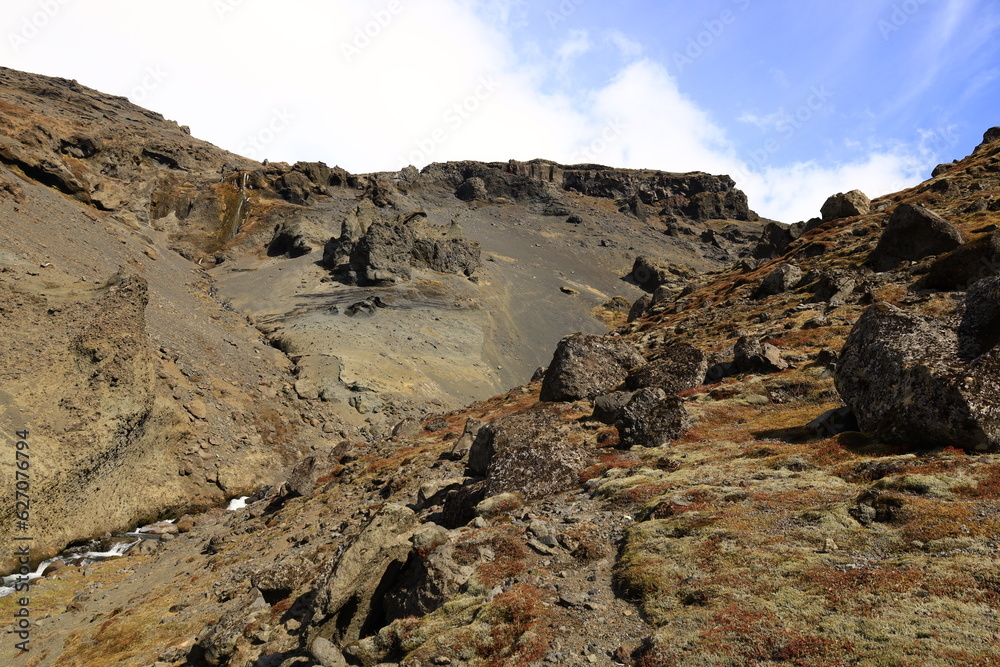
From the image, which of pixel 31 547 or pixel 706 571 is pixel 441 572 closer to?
pixel 706 571

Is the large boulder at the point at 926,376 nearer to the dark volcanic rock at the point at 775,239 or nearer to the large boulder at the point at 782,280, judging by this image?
the large boulder at the point at 782,280

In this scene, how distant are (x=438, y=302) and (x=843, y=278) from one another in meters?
61.8

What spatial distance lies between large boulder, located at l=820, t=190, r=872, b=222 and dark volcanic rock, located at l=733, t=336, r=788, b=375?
4818 cm

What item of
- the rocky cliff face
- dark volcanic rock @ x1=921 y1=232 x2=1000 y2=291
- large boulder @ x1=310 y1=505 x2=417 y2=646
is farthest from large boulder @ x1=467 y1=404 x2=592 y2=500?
dark volcanic rock @ x1=921 y1=232 x2=1000 y2=291

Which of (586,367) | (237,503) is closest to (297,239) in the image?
(237,503)

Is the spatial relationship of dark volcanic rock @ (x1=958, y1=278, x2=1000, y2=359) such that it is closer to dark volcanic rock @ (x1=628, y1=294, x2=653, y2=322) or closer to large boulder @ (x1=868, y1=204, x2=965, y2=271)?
large boulder @ (x1=868, y1=204, x2=965, y2=271)

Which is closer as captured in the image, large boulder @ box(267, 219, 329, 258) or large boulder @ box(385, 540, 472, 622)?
large boulder @ box(385, 540, 472, 622)

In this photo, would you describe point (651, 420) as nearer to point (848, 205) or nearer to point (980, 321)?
point (980, 321)

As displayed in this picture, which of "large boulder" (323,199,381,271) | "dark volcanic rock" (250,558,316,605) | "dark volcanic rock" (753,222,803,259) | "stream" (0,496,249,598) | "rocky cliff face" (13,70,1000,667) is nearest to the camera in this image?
"rocky cliff face" (13,70,1000,667)

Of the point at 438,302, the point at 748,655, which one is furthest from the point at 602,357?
the point at 438,302

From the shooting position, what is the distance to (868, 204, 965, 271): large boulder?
36.8 m

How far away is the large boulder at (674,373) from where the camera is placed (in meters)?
26.5

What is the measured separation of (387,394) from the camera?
Result: 53969 mm

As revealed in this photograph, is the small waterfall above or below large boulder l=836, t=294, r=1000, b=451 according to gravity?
above
